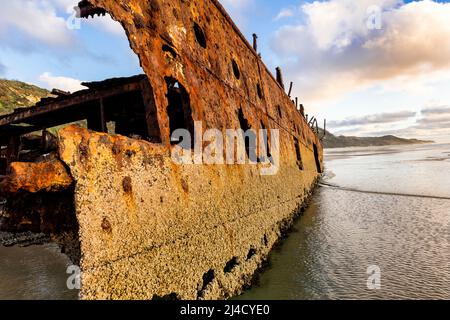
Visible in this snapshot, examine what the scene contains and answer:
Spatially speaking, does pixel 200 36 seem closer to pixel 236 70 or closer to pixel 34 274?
pixel 236 70

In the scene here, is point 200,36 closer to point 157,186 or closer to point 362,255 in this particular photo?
point 157,186

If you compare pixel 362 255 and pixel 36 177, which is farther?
pixel 362 255

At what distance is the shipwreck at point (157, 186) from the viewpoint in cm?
204

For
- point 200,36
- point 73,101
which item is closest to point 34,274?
point 73,101

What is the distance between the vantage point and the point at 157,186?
2604 mm

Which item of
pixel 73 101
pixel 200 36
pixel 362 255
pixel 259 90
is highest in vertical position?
pixel 200 36

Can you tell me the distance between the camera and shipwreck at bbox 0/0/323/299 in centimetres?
204

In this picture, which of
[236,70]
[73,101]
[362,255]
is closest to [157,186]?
[73,101]

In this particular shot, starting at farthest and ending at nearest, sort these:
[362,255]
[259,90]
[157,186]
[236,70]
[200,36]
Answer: [259,90] < [362,255] < [236,70] < [200,36] < [157,186]

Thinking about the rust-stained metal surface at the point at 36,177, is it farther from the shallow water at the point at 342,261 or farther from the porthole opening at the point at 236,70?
the porthole opening at the point at 236,70

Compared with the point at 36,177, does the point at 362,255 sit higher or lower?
lower

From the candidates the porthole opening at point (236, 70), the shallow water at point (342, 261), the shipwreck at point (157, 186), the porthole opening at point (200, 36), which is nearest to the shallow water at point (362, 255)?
the shallow water at point (342, 261)

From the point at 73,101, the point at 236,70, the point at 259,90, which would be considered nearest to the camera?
the point at 73,101
